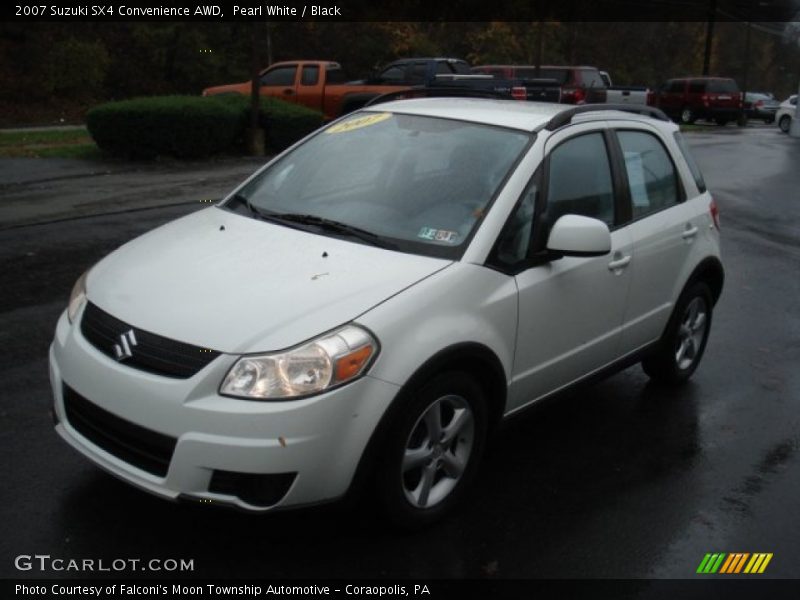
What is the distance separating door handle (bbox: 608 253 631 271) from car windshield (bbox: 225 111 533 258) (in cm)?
76

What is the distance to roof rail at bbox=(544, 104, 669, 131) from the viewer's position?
15.1 ft

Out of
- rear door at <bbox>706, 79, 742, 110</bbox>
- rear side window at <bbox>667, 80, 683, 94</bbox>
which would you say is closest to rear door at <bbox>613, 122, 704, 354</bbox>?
rear door at <bbox>706, 79, 742, 110</bbox>

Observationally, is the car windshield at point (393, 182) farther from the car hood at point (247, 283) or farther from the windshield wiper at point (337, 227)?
the car hood at point (247, 283)

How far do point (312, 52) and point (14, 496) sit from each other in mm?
38891

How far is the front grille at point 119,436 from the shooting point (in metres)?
3.39

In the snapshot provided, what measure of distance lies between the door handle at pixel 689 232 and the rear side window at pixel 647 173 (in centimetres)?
17

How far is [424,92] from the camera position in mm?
5688

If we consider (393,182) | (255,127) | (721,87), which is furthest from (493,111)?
(721,87)

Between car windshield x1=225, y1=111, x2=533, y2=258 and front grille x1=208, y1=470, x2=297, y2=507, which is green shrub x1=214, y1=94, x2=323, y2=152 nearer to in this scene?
car windshield x1=225, y1=111, x2=533, y2=258

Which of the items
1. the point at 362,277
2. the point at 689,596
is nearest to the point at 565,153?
the point at 362,277

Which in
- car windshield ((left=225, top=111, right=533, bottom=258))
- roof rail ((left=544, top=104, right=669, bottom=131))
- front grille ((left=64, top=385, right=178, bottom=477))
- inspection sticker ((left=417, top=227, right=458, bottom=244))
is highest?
roof rail ((left=544, top=104, right=669, bottom=131))

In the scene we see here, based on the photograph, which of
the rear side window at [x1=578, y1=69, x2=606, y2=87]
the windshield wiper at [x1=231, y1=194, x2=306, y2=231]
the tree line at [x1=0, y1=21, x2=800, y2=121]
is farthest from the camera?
the rear side window at [x1=578, y1=69, x2=606, y2=87]

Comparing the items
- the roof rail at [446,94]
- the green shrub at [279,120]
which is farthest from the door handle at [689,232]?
the green shrub at [279,120]

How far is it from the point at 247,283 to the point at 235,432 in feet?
2.29
